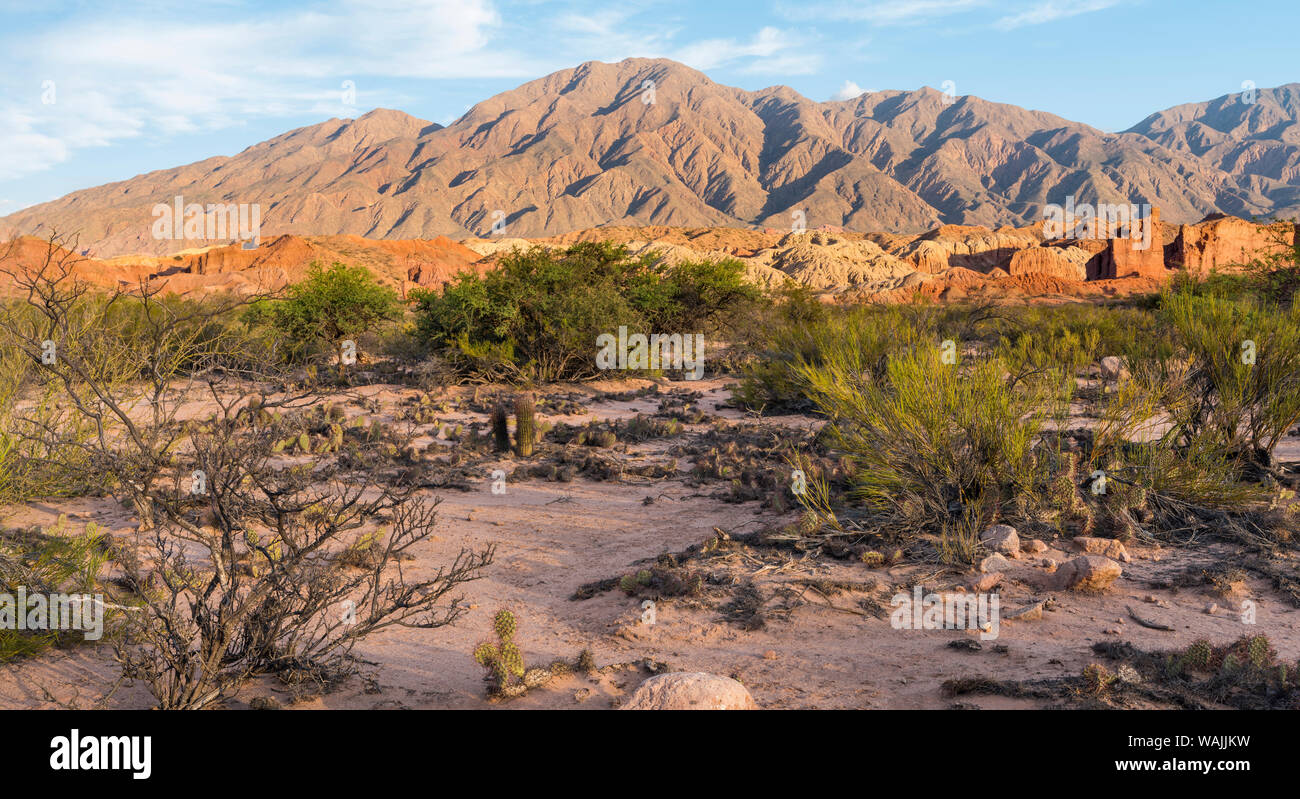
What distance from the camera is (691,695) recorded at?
295 centimetres

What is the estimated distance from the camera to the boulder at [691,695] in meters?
2.92

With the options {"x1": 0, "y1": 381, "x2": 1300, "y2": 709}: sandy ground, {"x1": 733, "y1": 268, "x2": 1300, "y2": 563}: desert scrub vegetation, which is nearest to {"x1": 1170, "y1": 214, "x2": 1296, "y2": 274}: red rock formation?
{"x1": 733, "y1": 268, "x2": 1300, "y2": 563}: desert scrub vegetation

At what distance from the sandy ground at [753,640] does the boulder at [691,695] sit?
433mm

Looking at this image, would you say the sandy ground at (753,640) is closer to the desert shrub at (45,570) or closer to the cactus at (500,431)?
the desert shrub at (45,570)

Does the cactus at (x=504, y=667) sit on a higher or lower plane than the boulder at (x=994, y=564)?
lower

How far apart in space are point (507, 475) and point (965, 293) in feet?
138

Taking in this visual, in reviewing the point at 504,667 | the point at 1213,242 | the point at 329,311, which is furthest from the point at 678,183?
the point at 504,667

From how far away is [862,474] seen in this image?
576 centimetres

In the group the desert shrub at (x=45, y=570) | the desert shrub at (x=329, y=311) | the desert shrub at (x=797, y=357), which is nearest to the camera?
the desert shrub at (x=45, y=570)

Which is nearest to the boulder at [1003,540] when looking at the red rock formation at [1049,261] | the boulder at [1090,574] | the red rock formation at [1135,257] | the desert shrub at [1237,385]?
the boulder at [1090,574]

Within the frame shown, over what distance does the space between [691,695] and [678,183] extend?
16143 cm

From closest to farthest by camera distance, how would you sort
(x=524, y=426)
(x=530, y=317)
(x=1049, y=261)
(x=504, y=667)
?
(x=504, y=667), (x=524, y=426), (x=530, y=317), (x=1049, y=261)

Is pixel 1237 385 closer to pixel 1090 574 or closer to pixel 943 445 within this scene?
pixel 943 445
